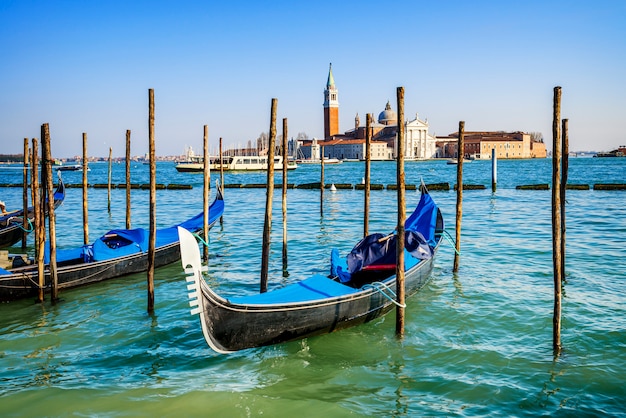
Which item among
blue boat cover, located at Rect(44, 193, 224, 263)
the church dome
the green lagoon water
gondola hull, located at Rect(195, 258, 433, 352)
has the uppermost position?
the church dome

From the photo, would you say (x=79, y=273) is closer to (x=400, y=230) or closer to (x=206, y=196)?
(x=206, y=196)

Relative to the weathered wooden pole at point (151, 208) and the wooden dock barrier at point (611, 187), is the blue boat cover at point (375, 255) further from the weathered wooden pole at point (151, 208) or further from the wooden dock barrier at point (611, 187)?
the wooden dock barrier at point (611, 187)

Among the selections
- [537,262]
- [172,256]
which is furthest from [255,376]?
[537,262]

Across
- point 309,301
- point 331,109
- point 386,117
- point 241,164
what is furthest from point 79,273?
point 386,117

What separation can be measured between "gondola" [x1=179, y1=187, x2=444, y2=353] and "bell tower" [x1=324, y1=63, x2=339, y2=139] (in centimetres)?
8238

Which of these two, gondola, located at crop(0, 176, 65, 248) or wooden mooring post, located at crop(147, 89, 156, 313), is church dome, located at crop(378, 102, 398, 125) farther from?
wooden mooring post, located at crop(147, 89, 156, 313)

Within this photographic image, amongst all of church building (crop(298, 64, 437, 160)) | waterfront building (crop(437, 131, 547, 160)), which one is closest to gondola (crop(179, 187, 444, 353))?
church building (crop(298, 64, 437, 160))

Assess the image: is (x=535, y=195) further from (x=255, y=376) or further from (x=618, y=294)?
(x=255, y=376)

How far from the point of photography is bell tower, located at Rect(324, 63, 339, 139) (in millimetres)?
87125

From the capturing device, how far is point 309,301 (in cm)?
477

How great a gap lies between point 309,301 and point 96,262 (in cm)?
368

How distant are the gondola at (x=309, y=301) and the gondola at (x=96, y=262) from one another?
8.52ft

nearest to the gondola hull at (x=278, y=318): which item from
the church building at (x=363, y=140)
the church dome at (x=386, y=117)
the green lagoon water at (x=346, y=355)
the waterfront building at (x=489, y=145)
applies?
the green lagoon water at (x=346, y=355)

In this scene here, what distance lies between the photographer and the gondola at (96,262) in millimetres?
6277
